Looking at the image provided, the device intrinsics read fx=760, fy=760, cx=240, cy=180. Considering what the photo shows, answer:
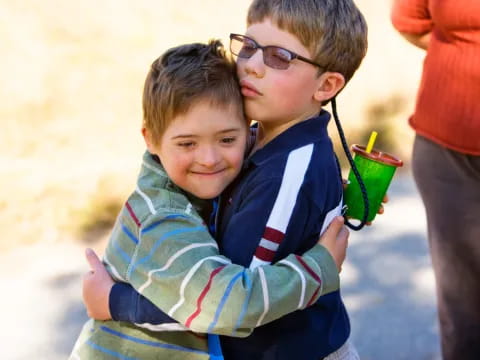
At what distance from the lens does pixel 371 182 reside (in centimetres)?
194

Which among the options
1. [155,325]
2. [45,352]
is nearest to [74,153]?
[45,352]

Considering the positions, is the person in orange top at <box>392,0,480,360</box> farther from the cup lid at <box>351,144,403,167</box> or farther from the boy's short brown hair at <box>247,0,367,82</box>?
the boy's short brown hair at <box>247,0,367,82</box>

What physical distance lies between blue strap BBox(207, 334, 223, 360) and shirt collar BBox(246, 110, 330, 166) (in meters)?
0.42

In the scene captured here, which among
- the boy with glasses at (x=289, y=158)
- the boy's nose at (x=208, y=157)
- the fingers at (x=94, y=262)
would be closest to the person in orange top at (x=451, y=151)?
the boy with glasses at (x=289, y=158)

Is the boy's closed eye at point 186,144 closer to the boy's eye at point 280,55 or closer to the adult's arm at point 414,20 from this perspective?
the boy's eye at point 280,55

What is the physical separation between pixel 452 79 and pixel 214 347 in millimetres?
1284

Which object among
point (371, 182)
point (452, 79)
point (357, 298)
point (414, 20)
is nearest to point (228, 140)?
point (371, 182)

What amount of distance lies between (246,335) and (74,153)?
3383 millimetres

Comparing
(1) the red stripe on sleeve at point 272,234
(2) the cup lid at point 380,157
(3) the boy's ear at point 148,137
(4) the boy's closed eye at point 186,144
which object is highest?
(4) the boy's closed eye at point 186,144

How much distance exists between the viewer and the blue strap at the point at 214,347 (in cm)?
175

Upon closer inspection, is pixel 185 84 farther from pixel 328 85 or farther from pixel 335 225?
pixel 335 225

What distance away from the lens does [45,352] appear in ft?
10.8

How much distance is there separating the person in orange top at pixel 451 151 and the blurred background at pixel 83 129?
2.24ft

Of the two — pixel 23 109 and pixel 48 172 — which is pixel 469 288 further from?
pixel 23 109
